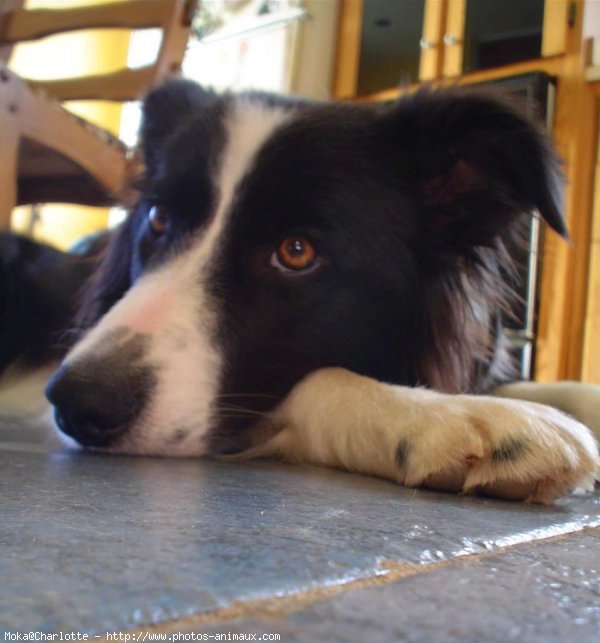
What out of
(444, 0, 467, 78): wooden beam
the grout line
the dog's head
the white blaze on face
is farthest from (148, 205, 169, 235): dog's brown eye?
(444, 0, 467, 78): wooden beam

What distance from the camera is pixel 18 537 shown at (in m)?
0.61

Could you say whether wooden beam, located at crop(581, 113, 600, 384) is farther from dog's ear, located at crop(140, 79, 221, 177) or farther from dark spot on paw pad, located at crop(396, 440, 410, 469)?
dark spot on paw pad, located at crop(396, 440, 410, 469)

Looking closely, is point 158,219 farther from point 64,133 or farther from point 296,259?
point 64,133

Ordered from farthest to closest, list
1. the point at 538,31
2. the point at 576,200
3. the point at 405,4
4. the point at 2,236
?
the point at 405,4 → the point at 538,31 → the point at 576,200 → the point at 2,236

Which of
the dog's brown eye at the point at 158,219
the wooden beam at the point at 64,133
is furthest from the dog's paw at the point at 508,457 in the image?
the wooden beam at the point at 64,133

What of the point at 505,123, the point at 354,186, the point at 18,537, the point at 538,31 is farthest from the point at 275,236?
the point at 538,31

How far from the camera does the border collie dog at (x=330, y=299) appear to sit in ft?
3.58

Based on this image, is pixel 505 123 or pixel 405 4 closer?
pixel 505 123

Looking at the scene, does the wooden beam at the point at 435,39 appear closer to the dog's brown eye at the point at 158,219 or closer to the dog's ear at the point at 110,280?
the dog's ear at the point at 110,280

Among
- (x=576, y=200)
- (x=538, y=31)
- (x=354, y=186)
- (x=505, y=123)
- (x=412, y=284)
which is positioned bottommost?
(x=412, y=284)

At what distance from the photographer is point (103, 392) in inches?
45.2

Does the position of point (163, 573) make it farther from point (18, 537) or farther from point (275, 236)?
point (275, 236)

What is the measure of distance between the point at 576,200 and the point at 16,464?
339cm

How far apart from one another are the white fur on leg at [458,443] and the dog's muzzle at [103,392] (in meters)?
0.29
